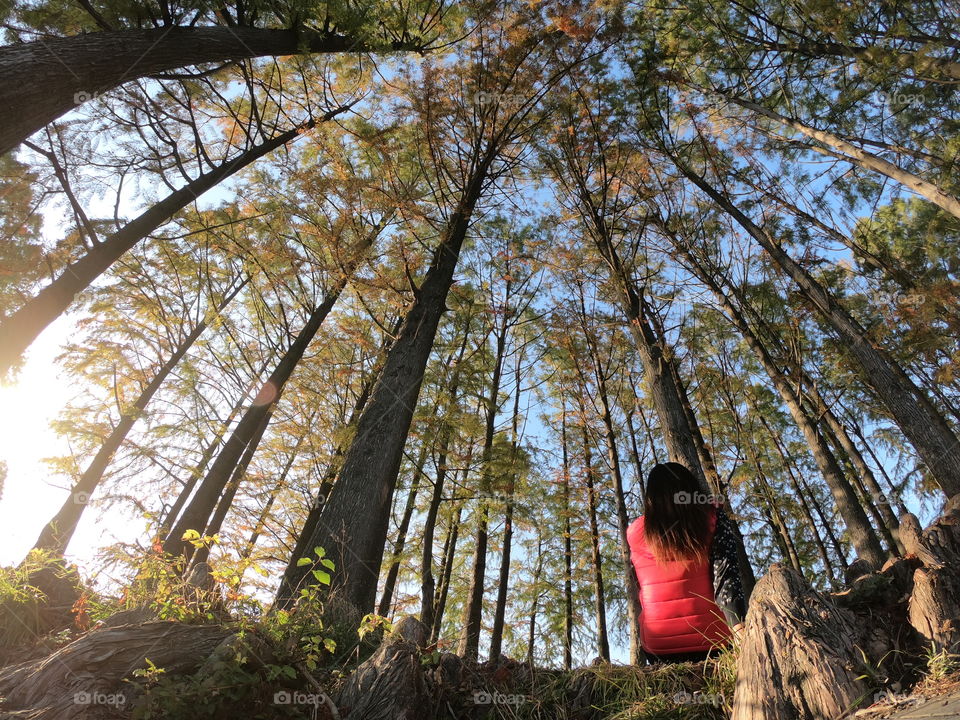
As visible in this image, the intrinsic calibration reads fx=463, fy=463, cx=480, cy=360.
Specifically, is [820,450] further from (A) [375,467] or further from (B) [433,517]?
(A) [375,467]

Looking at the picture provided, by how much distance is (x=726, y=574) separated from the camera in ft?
9.86

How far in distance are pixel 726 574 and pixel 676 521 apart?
421mm

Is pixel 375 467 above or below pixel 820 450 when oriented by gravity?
below

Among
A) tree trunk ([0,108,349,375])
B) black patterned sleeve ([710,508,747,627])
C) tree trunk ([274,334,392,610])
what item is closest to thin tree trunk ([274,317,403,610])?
tree trunk ([274,334,392,610])

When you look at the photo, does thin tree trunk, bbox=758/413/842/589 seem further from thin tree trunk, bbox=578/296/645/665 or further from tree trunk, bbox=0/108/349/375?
tree trunk, bbox=0/108/349/375

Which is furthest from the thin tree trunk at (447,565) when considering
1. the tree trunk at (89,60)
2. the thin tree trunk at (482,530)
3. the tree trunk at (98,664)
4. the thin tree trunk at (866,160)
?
the thin tree trunk at (866,160)

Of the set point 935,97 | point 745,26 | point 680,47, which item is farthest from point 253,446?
point 935,97

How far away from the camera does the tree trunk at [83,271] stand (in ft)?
14.7

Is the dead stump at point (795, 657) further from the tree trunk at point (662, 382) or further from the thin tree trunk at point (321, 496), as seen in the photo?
the thin tree trunk at point (321, 496)

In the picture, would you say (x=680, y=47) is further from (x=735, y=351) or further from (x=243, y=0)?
(x=243, y=0)

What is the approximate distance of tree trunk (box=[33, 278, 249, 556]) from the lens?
823 cm

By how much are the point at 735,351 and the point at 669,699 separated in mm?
Answer: 12005

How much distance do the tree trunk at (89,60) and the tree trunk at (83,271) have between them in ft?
0.33

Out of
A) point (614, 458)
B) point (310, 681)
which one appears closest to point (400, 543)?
point (614, 458)
